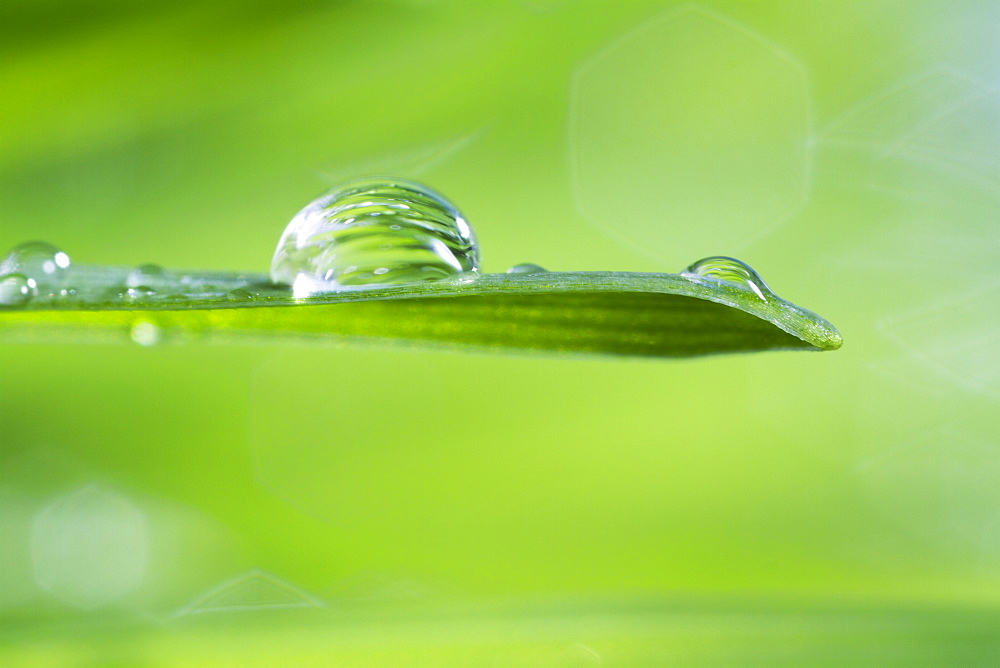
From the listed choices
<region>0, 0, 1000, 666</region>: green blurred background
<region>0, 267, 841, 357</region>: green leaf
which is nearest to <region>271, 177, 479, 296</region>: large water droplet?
<region>0, 267, 841, 357</region>: green leaf

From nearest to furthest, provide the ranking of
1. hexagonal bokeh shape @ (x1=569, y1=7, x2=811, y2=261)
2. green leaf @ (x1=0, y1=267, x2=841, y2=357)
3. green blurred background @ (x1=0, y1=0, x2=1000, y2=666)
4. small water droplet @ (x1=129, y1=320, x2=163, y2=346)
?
green leaf @ (x1=0, y1=267, x2=841, y2=357)
small water droplet @ (x1=129, y1=320, x2=163, y2=346)
green blurred background @ (x1=0, y1=0, x2=1000, y2=666)
hexagonal bokeh shape @ (x1=569, y1=7, x2=811, y2=261)

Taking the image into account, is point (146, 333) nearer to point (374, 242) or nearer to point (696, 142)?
Result: point (374, 242)

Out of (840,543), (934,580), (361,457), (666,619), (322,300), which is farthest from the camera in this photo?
(361,457)

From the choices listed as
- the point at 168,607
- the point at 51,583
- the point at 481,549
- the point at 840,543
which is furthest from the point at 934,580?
the point at 51,583

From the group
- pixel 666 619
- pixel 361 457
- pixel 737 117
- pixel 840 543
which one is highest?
pixel 737 117

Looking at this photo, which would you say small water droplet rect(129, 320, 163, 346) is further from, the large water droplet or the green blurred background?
the green blurred background

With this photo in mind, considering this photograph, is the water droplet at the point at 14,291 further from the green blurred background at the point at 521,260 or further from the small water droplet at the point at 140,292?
the green blurred background at the point at 521,260

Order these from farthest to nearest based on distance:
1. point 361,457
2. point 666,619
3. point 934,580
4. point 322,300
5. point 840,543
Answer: point 361,457 → point 840,543 → point 934,580 → point 666,619 → point 322,300

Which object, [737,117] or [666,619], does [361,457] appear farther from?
[737,117]
